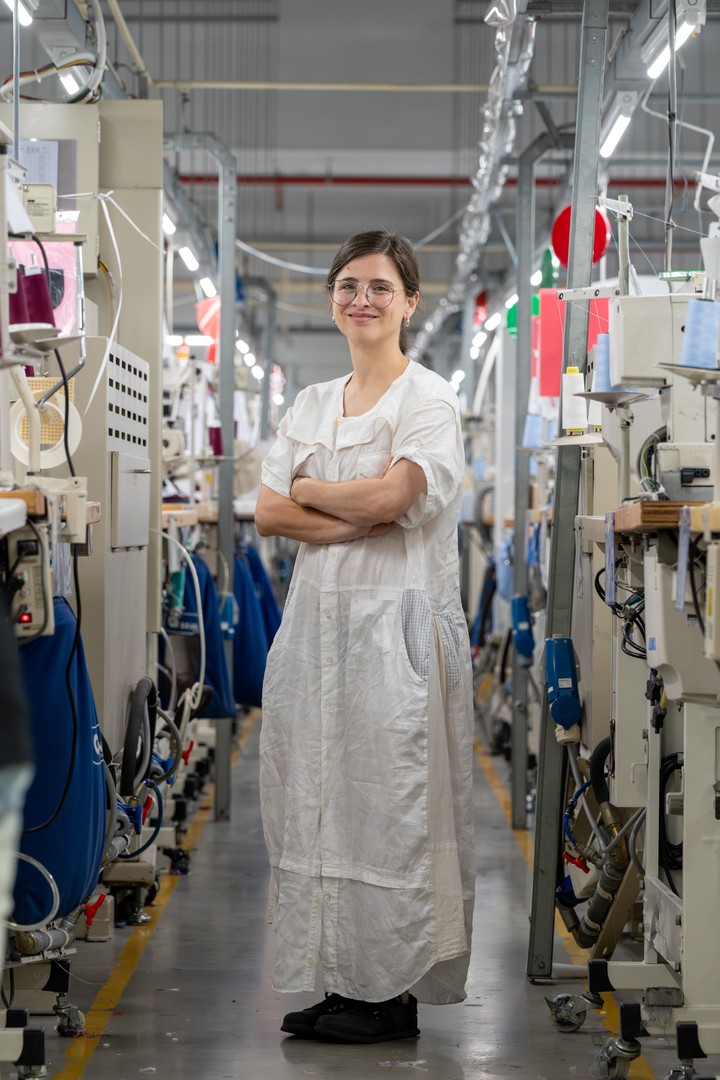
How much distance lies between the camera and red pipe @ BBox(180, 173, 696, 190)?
37.0 ft

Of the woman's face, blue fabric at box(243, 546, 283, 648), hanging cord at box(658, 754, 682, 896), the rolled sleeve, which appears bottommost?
hanging cord at box(658, 754, 682, 896)

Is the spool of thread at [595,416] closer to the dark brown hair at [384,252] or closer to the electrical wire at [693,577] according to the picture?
the dark brown hair at [384,252]

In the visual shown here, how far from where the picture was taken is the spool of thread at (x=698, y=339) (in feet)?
7.48

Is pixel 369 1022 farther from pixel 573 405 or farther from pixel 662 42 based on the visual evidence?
pixel 662 42

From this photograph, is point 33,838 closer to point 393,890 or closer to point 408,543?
point 393,890

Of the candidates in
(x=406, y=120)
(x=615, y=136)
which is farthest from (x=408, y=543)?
(x=406, y=120)

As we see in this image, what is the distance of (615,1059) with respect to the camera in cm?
284

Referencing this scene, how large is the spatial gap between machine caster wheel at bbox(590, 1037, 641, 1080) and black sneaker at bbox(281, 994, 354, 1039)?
1.99ft

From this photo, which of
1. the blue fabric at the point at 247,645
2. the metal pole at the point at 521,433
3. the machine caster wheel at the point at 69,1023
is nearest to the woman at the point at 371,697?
the machine caster wheel at the point at 69,1023

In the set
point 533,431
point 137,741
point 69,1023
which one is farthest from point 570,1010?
point 533,431

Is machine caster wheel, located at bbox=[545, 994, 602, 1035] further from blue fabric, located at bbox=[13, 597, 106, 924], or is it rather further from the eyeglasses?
the eyeglasses

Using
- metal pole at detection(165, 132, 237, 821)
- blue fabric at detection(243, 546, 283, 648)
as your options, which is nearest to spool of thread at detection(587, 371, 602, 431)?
metal pole at detection(165, 132, 237, 821)

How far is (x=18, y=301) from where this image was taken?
2.44 meters

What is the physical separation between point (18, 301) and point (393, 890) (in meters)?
1.54
